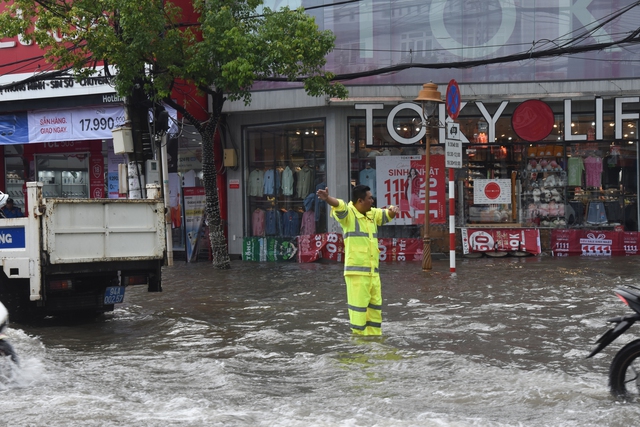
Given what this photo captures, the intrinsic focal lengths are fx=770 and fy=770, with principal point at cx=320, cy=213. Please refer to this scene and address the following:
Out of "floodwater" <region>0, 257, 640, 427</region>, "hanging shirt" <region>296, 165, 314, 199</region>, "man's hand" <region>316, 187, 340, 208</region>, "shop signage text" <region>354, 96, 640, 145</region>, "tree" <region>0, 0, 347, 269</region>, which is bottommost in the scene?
"floodwater" <region>0, 257, 640, 427</region>

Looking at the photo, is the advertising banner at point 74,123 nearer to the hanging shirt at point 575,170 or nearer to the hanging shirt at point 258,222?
the hanging shirt at point 258,222

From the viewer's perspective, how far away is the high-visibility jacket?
8.02 meters

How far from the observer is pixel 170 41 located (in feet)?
49.3

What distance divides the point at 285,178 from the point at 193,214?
2.71 meters

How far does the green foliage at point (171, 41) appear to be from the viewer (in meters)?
14.3

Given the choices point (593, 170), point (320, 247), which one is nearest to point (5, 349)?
point (320, 247)

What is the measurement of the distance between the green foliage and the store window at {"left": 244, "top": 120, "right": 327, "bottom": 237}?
11.3 feet

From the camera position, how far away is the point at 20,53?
20.4 meters

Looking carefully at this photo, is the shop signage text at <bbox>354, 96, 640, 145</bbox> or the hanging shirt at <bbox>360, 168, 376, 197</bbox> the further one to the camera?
the hanging shirt at <bbox>360, 168, 376, 197</bbox>

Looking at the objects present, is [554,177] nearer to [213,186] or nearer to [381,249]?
[381,249]

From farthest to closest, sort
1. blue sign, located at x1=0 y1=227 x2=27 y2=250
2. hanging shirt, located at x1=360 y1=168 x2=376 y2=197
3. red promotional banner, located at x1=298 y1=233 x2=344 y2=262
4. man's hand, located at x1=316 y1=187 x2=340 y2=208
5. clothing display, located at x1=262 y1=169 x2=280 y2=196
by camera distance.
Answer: clothing display, located at x1=262 y1=169 x2=280 y2=196, hanging shirt, located at x1=360 y1=168 x2=376 y2=197, red promotional banner, located at x1=298 y1=233 x2=344 y2=262, blue sign, located at x1=0 y1=227 x2=27 y2=250, man's hand, located at x1=316 y1=187 x2=340 y2=208

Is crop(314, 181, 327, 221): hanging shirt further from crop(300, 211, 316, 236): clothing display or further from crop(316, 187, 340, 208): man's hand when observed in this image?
crop(316, 187, 340, 208): man's hand

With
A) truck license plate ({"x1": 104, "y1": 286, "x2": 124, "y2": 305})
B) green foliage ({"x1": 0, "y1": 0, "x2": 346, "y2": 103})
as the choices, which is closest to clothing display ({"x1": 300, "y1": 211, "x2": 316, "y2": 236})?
green foliage ({"x1": 0, "y1": 0, "x2": 346, "y2": 103})

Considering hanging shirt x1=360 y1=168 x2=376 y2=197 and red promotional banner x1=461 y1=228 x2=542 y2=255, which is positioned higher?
hanging shirt x1=360 y1=168 x2=376 y2=197
